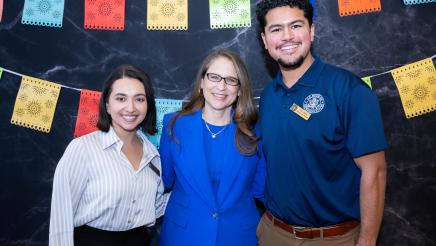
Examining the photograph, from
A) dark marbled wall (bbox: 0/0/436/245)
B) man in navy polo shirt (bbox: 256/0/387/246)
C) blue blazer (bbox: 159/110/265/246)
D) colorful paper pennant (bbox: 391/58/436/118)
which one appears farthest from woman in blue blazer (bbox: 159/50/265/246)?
colorful paper pennant (bbox: 391/58/436/118)

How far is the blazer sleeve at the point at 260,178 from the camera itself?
69.4 inches

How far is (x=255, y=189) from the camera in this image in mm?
1804

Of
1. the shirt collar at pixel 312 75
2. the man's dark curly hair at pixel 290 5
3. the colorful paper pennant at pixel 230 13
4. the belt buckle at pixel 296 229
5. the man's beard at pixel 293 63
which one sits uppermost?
the colorful paper pennant at pixel 230 13

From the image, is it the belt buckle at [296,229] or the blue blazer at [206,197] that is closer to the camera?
the belt buckle at [296,229]

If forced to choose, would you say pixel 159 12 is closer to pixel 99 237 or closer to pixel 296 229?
pixel 99 237

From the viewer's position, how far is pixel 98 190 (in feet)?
5.16

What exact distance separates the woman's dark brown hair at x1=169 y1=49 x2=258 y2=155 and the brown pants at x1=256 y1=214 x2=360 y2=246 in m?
0.34

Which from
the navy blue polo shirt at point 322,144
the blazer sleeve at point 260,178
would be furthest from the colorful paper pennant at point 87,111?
the navy blue polo shirt at point 322,144

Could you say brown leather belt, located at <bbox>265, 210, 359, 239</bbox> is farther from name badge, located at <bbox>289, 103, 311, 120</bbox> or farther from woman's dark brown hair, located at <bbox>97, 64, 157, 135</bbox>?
woman's dark brown hair, located at <bbox>97, 64, 157, 135</bbox>

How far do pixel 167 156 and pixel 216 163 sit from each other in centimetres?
27

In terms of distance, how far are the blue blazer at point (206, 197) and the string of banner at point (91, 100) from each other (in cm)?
45

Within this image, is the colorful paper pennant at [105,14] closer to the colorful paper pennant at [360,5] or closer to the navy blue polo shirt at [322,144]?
the navy blue polo shirt at [322,144]

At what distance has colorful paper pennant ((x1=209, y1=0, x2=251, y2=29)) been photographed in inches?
81.4

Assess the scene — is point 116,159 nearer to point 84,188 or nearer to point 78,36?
point 84,188
